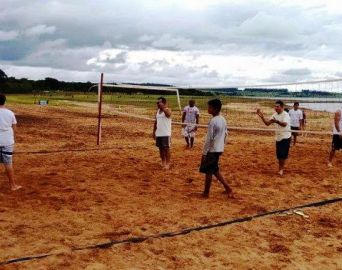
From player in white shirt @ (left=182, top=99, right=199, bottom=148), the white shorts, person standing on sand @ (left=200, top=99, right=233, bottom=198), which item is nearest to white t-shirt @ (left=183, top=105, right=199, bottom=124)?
player in white shirt @ (left=182, top=99, right=199, bottom=148)

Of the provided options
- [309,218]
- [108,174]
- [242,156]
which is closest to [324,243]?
[309,218]

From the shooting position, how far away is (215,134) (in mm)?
7160

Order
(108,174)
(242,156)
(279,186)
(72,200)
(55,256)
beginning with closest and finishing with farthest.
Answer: (55,256) < (72,200) < (279,186) < (108,174) < (242,156)

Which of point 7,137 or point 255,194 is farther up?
point 7,137

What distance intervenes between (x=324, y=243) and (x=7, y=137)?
15.6 feet

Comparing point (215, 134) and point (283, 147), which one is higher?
point (215, 134)

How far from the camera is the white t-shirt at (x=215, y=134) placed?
280 inches

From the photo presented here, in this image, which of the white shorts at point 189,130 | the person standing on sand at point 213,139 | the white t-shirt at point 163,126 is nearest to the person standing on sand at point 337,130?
the white t-shirt at point 163,126

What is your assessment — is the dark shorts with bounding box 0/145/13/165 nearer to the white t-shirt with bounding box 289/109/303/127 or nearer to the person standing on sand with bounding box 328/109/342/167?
the person standing on sand with bounding box 328/109/342/167

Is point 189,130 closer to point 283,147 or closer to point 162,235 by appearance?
point 283,147

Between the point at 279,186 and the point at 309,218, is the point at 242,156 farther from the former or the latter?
the point at 309,218

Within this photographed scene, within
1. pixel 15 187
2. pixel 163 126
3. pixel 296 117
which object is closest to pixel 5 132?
pixel 15 187

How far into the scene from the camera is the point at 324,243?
5.59 m

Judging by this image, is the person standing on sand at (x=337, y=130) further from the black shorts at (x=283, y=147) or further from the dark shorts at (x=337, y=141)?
the black shorts at (x=283, y=147)
